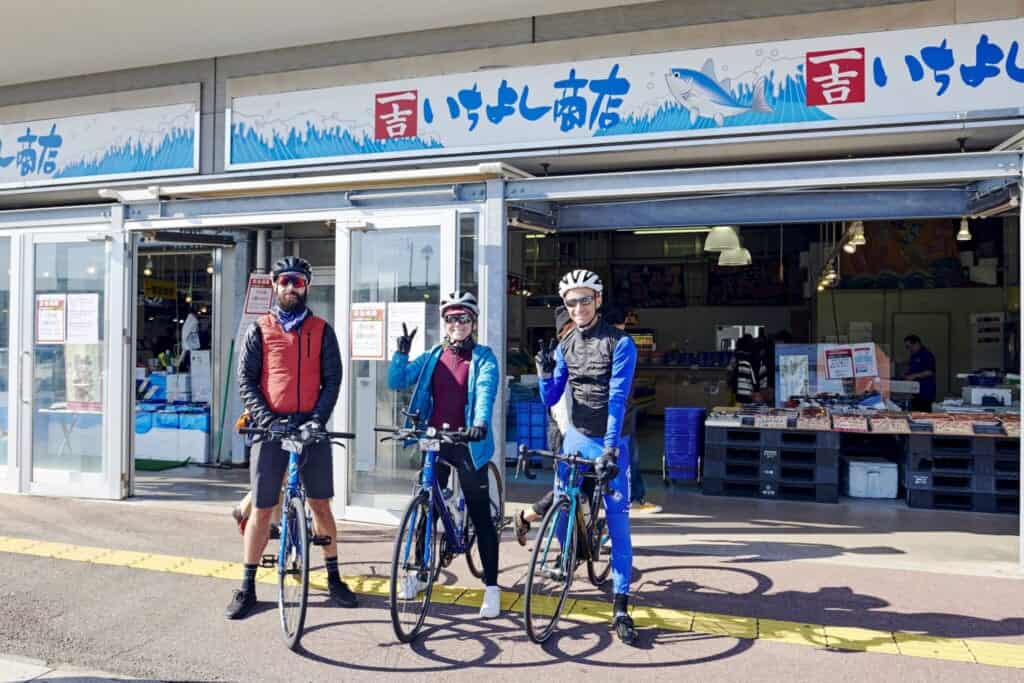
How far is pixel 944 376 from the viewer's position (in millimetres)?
16516

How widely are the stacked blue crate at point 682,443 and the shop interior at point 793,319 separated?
15mm

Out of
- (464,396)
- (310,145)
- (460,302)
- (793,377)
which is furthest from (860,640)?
(310,145)

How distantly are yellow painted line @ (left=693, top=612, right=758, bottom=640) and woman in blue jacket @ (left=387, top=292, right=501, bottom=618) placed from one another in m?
1.11

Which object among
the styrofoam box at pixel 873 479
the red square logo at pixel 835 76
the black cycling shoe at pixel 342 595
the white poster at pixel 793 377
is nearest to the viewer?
the black cycling shoe at pixel 342 595

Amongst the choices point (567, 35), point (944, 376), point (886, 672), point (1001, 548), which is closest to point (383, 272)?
point (567, 35)

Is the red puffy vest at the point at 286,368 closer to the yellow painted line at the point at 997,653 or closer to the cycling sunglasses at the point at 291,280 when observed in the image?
the cycling sunglasses at the point at 291,280

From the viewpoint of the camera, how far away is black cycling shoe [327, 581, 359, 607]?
4871 millimetres

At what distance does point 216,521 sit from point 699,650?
4351 millimetres

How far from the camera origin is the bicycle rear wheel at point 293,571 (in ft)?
13.8

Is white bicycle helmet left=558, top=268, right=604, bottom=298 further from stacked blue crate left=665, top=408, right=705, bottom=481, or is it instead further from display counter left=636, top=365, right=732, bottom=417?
display counter left=636, top=365, right=732, bottom=417

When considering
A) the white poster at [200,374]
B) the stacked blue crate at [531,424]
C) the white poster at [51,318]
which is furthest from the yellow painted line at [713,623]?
the stacked blue crate at [531,424]

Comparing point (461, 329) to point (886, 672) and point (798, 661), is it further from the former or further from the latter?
point (886, 672)

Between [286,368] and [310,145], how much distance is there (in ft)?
11.2

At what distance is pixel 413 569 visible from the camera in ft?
14.2
